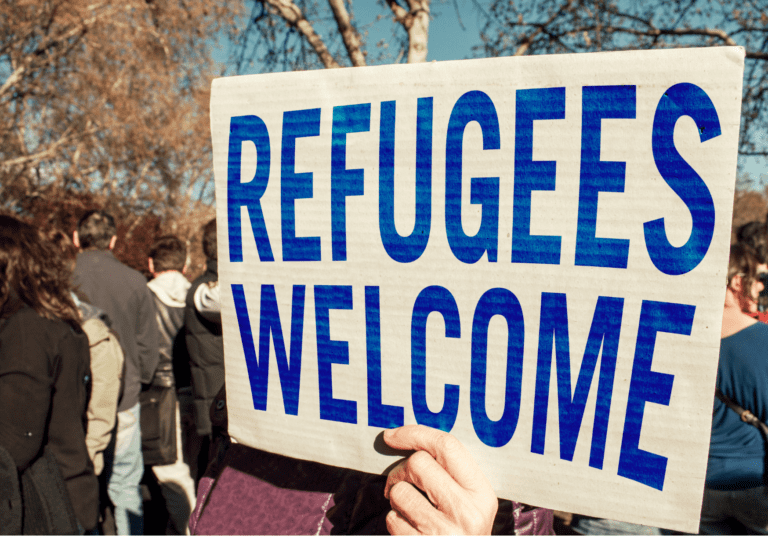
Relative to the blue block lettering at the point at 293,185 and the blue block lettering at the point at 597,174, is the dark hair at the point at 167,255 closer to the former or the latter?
the blue block lettering at the point at 293,185

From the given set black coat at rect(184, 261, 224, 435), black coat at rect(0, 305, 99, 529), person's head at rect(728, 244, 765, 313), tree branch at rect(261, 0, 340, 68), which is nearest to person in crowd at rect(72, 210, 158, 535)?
black coat at rect(184, 261, 224, 435)

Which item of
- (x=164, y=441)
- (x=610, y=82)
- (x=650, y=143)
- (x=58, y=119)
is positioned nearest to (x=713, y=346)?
(x=650, y=143)

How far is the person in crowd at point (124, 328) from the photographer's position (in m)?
3.08

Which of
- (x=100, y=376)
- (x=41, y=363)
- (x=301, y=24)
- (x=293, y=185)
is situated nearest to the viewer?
(x=293, y=185)

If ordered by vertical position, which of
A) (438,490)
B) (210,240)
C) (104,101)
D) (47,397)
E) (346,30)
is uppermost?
(104,101)

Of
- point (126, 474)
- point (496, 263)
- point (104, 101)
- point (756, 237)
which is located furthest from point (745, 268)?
point (104, 101)

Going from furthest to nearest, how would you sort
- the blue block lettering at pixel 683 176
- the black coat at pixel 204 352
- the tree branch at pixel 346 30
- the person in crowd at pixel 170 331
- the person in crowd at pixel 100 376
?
the tree branch at pixel 346 30 < the person in crowd at pixel 170 331 < the black coat at pixel 204 352 < the person in crowd at pixel 100 376 < the blue block lettering at pixel 683 176

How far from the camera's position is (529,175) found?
0.84m

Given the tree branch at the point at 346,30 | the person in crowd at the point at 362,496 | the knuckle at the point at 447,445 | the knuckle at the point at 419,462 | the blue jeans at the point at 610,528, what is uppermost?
the tree branch at the point at 346,30

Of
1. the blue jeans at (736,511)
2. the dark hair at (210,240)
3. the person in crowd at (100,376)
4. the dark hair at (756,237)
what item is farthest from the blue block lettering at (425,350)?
the dark hair at (756,237)

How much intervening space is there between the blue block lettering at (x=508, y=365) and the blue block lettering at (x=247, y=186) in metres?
0.42

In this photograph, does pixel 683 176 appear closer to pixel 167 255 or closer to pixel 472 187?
pixel 472 187

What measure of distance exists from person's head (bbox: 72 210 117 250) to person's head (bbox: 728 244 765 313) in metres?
3.64

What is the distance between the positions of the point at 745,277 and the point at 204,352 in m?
3.17
